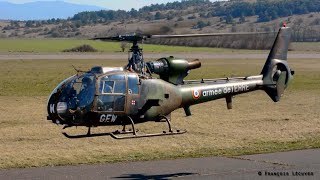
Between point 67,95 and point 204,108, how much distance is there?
62.0ft

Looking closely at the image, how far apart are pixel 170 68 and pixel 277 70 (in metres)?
5.42

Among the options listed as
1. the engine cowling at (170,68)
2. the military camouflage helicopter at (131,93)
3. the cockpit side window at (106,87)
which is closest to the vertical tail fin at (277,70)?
the military camouflage helicopter at (131,93)

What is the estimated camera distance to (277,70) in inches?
853

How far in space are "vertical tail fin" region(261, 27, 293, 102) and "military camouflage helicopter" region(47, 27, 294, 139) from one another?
1373 millimetres

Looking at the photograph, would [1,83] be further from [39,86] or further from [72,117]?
[72,117]

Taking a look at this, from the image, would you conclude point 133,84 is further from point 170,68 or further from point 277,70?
point 277,70

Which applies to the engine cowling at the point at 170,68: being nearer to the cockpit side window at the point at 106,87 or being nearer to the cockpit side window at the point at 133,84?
the cockpit side window at the point at 133,84

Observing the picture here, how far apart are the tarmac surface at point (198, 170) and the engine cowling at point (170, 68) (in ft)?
10.3

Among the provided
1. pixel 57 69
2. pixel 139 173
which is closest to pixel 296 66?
pixel 57 69

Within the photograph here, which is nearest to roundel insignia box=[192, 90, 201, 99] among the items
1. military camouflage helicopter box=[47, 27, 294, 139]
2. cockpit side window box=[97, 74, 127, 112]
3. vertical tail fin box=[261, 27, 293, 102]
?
military camouflage helicopter box=[47, 27, 294, 139]

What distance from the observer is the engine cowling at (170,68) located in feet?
59.4

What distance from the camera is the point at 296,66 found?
71062 millimetres

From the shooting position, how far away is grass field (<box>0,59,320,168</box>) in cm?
2202

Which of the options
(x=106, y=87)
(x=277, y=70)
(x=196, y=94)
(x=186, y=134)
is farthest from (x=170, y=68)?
(x=186, y=134)
